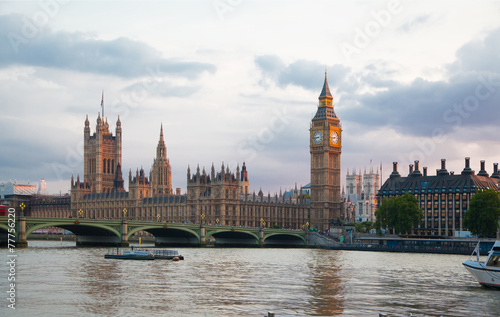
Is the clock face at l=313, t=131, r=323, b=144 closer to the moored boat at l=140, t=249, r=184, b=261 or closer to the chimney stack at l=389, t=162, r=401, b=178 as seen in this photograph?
the chimney stack at l=389, t=162, r=401, b=178

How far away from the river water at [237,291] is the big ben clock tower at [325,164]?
9875 cm

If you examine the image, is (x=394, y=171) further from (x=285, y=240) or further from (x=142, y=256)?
(x=142, y=256)

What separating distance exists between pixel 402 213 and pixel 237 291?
3540 inches

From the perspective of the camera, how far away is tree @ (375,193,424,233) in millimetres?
129250

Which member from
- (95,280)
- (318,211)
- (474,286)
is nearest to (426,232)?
(318,211)

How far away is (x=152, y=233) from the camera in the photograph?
117 metres

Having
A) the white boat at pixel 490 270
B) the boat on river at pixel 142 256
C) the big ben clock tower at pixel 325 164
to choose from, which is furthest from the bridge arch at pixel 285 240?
the white boat at pixel 490 270

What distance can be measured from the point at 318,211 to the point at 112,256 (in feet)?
316

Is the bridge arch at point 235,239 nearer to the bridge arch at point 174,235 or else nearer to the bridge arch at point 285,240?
the bridge arch at point 285,240

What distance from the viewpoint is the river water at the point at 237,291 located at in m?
36.3

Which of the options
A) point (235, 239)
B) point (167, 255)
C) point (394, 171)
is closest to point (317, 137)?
point (394, 171)

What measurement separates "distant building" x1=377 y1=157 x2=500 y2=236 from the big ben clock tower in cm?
1489

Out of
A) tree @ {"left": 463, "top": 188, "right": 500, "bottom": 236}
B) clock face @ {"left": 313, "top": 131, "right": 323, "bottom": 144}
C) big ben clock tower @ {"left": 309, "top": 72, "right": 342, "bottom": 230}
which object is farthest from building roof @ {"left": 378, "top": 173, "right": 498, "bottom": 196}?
tree @ {"left": 463, "top": 188, "right": 500, "bottom": 236}

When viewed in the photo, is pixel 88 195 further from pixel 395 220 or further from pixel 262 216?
pixel 395 220
